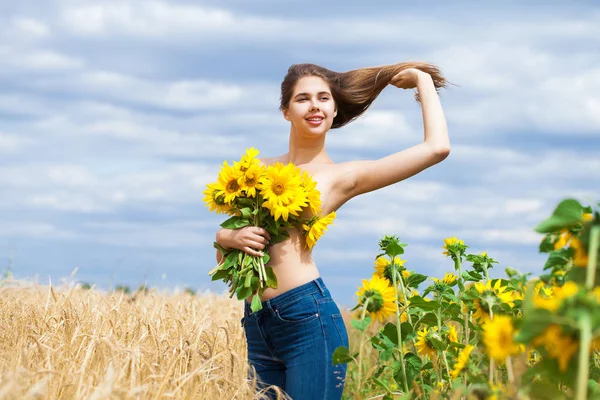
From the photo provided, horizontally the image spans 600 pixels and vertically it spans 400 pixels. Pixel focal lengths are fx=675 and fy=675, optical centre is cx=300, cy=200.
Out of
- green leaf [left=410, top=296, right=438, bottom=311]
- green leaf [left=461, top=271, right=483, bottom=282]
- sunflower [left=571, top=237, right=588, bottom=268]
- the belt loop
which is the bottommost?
green leaf [left=410, top=296, right=438, bottom=311]

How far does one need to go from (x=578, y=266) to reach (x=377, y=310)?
1.29 m

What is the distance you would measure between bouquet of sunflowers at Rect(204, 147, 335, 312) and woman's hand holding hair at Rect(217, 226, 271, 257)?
41mm

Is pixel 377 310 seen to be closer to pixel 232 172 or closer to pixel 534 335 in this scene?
pixel 232 172

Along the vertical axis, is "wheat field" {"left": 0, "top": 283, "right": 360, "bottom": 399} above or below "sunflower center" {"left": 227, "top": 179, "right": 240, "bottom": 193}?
below

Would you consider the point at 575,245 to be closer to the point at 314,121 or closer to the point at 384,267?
the point at 384,267

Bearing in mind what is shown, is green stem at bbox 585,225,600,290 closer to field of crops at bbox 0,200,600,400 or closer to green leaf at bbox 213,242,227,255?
field of crops at bbox 0,200,600,400

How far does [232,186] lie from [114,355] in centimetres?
111

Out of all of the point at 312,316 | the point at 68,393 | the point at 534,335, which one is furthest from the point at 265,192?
the point at 534,335

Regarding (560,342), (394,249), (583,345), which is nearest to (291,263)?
(394,249)

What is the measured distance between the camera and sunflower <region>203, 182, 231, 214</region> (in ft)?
12.5

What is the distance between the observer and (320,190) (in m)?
3.94

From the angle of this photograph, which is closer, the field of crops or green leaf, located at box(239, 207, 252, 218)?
the field of crops

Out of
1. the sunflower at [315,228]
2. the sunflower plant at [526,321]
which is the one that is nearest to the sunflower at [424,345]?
the sunflower plant at [526,321]

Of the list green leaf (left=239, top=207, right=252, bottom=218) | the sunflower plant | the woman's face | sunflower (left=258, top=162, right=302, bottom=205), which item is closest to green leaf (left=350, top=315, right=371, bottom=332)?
the sunflower plant
